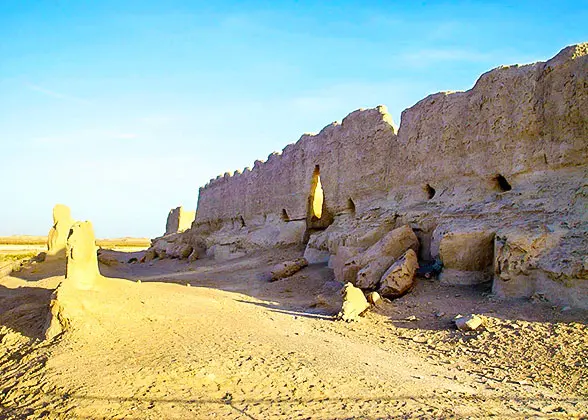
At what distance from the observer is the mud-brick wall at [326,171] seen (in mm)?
11102

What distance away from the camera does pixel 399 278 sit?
7.57m

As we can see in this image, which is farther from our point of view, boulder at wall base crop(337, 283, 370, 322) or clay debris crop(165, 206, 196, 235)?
clay debris crop(165, 206, 196, 235)

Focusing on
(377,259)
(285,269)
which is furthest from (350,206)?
(377,259)

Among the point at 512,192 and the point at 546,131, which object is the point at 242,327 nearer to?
the point at 512,192

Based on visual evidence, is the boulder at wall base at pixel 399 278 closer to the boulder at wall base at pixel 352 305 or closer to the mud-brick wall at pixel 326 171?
the boulder at wall base at pixel 352 305

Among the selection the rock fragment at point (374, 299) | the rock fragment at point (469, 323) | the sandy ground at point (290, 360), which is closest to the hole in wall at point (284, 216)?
the sandy ground at point (290, 360)

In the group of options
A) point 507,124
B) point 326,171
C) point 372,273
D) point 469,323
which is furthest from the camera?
point 326,171

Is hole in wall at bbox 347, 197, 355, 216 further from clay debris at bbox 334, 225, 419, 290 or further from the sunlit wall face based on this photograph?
clay debris at bbox 334, 225, 419, 290

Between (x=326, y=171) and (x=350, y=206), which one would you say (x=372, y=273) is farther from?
(x=326, y=171)

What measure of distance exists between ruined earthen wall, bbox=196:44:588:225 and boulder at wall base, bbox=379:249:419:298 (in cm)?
182

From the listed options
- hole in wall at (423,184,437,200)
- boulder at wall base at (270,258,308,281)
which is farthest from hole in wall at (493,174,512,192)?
boulder at wall base at (270,258,308,281)

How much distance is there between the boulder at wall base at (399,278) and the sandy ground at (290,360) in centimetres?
19

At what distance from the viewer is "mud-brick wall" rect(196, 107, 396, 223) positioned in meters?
11.1

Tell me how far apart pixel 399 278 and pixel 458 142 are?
120 inches
